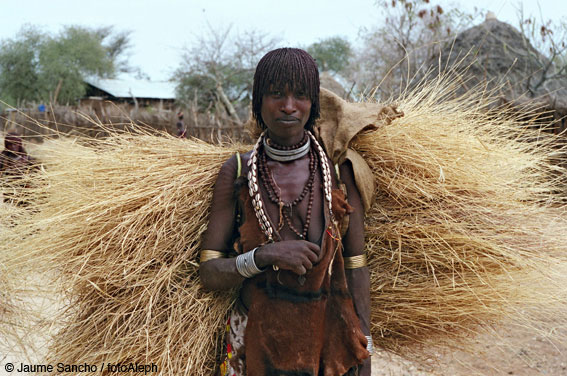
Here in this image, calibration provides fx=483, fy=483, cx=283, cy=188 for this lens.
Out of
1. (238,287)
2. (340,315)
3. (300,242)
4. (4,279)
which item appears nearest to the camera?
(300,242)

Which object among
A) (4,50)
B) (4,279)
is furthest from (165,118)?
(4,50)

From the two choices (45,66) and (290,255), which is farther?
(45,66)

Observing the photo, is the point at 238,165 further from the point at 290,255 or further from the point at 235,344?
the point at 235,344

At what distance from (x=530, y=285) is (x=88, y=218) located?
1491 millimetres

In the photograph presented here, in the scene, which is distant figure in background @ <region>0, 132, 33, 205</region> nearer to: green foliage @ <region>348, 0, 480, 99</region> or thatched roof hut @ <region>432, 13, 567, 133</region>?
green foliage @ <region>348, 0, 480, 99</region>

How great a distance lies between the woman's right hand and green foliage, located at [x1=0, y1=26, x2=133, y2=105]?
28366mm

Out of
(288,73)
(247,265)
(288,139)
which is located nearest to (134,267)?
(247,265)

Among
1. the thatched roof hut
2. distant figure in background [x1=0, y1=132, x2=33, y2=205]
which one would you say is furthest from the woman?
the thatched roof hut

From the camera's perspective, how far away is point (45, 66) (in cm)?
2814

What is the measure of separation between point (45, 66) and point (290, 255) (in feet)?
102

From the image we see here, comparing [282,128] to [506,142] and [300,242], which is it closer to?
[300,242]

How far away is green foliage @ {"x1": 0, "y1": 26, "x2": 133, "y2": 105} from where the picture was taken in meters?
27.8

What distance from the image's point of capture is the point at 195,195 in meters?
1.65

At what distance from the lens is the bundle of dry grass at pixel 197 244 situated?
153 cm
